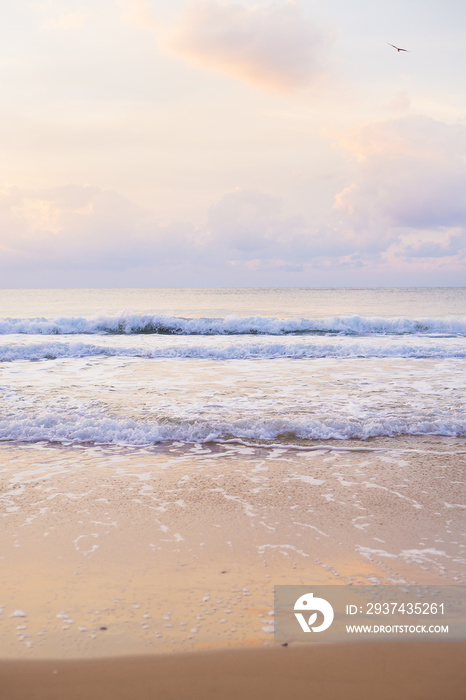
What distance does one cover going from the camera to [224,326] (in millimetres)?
25516

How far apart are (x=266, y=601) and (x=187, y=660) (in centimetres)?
67

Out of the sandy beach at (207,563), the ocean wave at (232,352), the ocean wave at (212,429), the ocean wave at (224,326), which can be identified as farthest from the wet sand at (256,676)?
the ocean wave at (224,326)

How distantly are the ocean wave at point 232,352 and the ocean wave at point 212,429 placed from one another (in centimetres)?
845

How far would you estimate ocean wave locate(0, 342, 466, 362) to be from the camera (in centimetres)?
1581

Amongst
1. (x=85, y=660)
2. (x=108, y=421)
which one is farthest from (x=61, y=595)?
(x=108, y=421)

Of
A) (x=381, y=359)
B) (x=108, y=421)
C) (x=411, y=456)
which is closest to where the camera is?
(x=411, y=456)

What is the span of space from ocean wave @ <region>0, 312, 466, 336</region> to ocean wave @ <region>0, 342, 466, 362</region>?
296 inches

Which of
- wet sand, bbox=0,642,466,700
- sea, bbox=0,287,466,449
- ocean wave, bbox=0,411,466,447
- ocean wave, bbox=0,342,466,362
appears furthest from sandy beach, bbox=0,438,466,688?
ocean wave, bbox=0,342,466,362

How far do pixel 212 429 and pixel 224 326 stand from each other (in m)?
18.6

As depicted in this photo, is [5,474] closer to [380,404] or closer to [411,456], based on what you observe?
[411,456]

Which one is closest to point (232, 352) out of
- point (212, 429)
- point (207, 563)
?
point (212, 429)

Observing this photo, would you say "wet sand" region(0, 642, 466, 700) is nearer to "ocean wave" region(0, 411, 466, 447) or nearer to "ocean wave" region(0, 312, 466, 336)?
"ocean wave" region(0, 411, 466, 447)

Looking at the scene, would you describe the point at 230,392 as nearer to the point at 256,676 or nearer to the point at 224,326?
the point at 256,676

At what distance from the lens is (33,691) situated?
2.32 metres
